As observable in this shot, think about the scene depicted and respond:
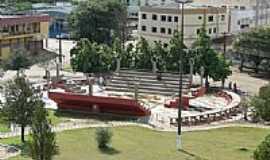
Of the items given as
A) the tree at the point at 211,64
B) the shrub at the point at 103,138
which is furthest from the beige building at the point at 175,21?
the shrub at the point at 103,138

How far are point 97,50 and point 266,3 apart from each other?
143 feet

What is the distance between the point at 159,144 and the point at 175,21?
4132 centimetres


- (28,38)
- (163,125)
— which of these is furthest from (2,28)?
(163,125)

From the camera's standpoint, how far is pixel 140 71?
56406 mm

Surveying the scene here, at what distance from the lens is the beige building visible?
73250 millimetres

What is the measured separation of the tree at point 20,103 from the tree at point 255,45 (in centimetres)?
3556

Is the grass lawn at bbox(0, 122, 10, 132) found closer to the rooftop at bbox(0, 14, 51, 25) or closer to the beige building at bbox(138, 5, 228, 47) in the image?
the rooftop at bbox(0, 14, 51, 25)

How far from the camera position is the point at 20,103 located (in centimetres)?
3441

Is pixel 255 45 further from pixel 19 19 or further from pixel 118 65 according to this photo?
pixel 19 19

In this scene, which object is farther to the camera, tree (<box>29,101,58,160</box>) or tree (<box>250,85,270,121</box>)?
tree (<box>250,85,270,121</box>)

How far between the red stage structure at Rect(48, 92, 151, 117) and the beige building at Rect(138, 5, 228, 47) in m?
27.8

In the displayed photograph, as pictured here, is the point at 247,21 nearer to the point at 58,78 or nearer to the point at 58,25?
the point at 58,25

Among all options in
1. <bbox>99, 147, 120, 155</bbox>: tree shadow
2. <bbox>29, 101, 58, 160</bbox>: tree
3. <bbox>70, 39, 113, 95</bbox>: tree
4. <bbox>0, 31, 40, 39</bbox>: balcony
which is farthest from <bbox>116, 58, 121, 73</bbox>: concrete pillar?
<bbox>29, 101, 58, 160</bbox>: tree

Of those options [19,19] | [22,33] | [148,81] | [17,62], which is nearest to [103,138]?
[148,81]
